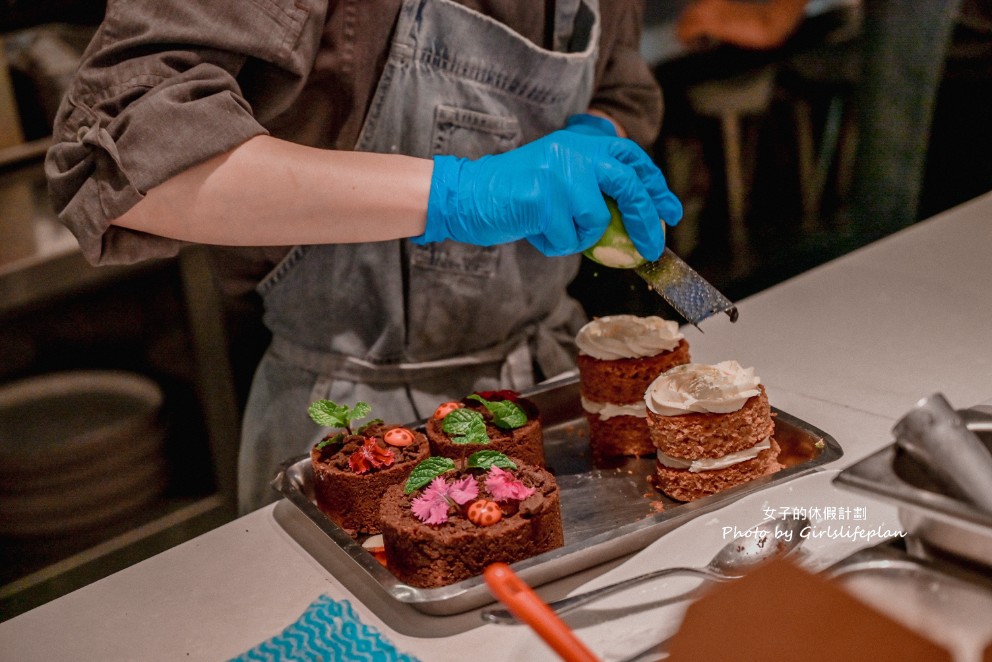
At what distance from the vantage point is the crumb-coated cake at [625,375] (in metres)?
1.59

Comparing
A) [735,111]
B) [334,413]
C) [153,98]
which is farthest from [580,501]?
[735,111]

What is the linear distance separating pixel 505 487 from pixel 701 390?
1.08 ft

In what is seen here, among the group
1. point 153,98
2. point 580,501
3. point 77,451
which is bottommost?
point 77,451

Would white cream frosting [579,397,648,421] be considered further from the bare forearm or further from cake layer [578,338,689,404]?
the bare forearm

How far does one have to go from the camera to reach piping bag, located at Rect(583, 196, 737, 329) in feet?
4.77

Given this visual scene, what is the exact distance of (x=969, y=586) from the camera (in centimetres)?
92

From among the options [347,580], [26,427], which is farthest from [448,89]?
[26,427]

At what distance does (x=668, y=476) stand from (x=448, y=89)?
72 centimetres

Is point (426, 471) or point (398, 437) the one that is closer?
point (426, 471)

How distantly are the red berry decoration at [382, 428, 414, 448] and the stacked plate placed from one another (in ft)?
4.20

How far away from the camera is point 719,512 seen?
4.13ft

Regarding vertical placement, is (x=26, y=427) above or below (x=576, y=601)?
below

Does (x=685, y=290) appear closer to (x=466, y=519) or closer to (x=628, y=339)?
(x=628, y=339)

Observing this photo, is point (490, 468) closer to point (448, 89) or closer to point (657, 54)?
point (448, 89)
